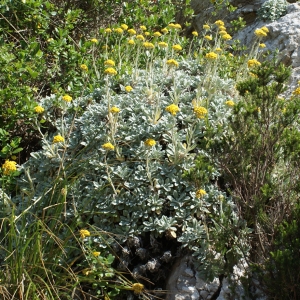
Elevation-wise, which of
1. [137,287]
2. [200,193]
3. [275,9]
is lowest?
[137,287]

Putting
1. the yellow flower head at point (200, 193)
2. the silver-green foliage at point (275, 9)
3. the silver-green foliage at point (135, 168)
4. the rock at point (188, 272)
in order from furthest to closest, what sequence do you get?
the silver-green foliage at point (275, 9), the silver-green foliage at point (135, 168), the rock at point (188, 272), the yellow flower head at point (200, 193)

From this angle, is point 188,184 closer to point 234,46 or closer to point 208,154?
point 208,154

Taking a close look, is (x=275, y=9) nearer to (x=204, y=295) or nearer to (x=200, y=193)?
(x=200, y=193)

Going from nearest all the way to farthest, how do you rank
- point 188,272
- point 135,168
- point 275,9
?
point 188,272 → point 135,168 → point 275,9

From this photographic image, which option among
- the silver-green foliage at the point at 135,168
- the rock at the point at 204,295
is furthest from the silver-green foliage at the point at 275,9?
the rock at the point at 204,295

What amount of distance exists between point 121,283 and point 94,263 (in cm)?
22

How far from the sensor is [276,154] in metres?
3.05

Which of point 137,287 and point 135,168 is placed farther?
point 135,168

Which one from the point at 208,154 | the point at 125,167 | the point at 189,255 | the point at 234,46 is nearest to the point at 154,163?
the point at 125,167

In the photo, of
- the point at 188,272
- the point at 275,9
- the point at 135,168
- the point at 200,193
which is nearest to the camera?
the point at 200,193

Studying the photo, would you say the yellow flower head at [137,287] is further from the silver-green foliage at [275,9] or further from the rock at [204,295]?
the silver-green foliage at [275,9]

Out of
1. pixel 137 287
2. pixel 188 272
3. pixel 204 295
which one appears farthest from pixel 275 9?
pixel 137 287

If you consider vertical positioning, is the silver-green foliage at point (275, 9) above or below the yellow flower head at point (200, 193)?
below

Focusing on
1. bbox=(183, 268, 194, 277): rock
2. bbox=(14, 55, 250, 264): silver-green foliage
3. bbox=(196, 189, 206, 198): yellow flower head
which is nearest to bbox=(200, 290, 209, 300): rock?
bbox=(183, 268, 194, 277): rock
